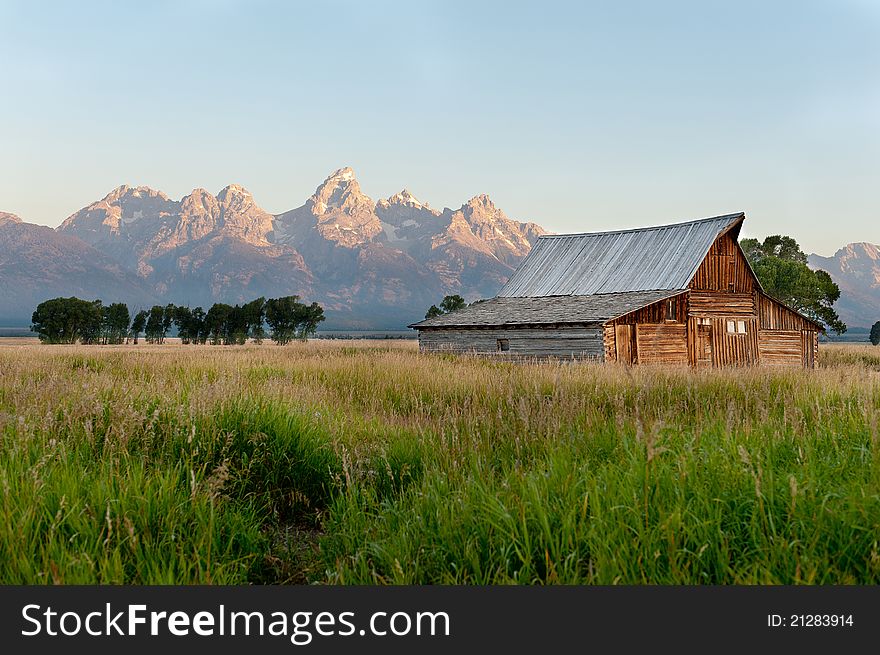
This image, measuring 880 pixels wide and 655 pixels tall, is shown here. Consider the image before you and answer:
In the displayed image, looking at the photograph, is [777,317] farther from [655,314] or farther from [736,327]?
[655,314]

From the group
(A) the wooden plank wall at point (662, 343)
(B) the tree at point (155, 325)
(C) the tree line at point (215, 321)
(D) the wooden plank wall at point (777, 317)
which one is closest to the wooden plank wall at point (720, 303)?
(D) the wooden plank wall at point (777, 317)

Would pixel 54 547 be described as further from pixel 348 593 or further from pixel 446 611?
pixel 446 611

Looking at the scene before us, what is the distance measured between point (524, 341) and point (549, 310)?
1968mm

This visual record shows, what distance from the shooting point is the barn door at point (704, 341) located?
30.2 meters

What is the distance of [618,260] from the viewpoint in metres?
34.1

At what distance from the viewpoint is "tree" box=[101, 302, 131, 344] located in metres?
85.2

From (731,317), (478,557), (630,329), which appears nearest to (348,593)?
(478,557)

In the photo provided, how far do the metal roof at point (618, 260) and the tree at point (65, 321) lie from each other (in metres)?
58.3

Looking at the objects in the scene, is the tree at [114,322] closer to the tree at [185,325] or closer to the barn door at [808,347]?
the tree at [185,325]

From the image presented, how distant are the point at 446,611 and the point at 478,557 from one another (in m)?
0.68

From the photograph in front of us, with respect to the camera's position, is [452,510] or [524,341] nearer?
[452,510]

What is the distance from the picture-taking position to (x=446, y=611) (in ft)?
9.98

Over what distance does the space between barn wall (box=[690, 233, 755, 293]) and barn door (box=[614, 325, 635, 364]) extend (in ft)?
16.2

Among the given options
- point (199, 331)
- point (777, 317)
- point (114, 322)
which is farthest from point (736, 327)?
point (114, 322)
